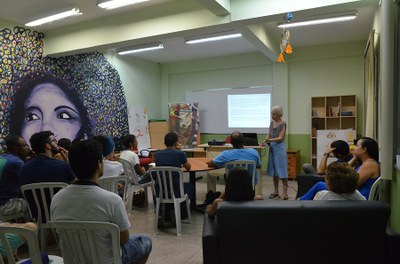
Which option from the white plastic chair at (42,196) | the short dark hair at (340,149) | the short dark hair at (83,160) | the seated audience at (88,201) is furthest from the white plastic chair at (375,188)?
the white plastic chair at (42,196)

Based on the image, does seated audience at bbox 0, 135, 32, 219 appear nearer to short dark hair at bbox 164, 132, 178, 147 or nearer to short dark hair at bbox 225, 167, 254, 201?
short dark hair at bbox 164, 132, 178, 147

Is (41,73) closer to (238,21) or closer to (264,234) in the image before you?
(238,21)

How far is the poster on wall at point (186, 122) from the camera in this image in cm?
788

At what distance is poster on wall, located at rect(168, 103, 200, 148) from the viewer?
25.8 ft

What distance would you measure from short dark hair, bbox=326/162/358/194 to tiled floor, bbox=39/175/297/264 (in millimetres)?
1395

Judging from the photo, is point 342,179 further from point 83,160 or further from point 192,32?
point 192,32

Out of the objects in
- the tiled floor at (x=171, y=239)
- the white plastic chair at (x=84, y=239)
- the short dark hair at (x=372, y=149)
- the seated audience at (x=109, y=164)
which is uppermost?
the short dark hair at (x=372, y=149)

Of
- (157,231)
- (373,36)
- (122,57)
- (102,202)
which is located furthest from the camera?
(122,57)

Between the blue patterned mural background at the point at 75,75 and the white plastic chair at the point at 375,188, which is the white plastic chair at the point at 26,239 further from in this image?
the blue patterned mural background at the point at 75,75

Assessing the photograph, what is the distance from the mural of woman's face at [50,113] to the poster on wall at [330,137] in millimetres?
4902

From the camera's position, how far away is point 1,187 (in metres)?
2.84

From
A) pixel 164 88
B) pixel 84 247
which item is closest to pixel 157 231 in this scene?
pixel 84 247

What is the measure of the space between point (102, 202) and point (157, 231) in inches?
83.4

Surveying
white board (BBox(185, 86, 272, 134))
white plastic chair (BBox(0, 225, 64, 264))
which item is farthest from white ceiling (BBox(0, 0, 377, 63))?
white plastic chair (BBox(0, 225, 64, 264))
